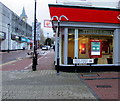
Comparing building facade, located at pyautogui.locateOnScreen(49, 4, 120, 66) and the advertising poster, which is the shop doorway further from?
the advertising poster

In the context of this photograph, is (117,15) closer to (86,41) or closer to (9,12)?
(86,41)

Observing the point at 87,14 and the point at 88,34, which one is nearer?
the point at 87,14

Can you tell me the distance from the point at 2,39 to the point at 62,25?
33.2 meters

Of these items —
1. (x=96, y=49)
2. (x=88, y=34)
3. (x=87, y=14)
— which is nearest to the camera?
(x=87, y=14)

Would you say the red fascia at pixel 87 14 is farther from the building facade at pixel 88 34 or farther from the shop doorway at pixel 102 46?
the shop doorway at pixel 102 46

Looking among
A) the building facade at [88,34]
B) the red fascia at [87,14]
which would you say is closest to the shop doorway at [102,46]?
the building facade at [88,34]

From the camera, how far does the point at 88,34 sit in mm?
9547

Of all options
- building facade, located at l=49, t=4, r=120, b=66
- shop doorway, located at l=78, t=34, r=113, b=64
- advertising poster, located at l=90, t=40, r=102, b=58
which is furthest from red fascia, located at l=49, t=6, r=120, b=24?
advertising poster, located at l=90, t=40, r=102, b=58

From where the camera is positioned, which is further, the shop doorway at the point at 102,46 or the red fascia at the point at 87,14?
the shop doorway at the point at 102,46

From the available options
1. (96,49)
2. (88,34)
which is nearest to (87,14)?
(88,34)

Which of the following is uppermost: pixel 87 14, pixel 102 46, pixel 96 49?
pixel 87 14

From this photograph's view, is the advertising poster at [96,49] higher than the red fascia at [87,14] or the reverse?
the reverse

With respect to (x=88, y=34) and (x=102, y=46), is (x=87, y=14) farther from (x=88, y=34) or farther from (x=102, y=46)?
(x=102, y=46)

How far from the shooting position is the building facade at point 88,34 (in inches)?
347
